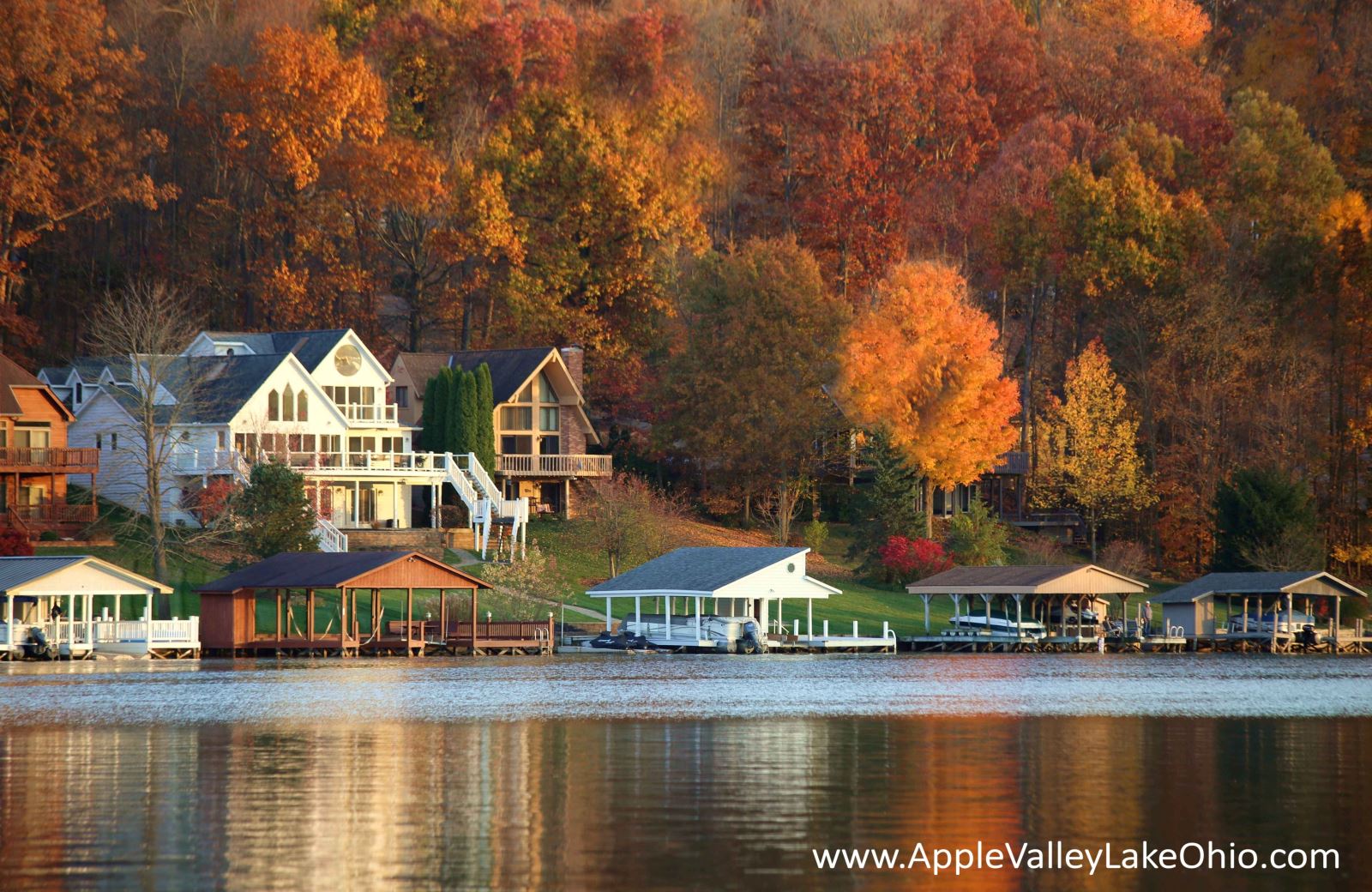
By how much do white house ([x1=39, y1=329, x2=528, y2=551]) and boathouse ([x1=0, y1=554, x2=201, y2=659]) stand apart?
13030 millimetres

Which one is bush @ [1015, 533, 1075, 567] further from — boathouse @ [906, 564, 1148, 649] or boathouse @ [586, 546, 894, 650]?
boathouse @ [586, 546, 894, 650]

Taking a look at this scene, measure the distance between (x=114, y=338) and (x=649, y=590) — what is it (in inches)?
1184

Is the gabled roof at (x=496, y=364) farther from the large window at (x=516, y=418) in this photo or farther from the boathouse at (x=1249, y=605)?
the boathouse at (x=1249, y=605)

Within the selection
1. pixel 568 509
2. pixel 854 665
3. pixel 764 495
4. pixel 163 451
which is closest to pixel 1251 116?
pixel 764 495

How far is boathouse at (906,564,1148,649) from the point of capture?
82.8 metres

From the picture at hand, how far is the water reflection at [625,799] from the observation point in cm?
2452

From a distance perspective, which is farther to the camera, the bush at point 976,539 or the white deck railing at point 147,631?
the bush at point 976,539

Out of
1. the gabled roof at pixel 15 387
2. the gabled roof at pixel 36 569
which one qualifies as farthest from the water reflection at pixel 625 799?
the gabled roof at pixel 15 387

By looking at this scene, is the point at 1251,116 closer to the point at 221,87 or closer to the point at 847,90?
the point at 847,90

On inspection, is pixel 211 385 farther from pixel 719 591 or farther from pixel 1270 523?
pixel 1270 523

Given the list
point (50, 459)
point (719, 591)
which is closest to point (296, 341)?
point (50, 459)

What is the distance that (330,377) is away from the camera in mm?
94562

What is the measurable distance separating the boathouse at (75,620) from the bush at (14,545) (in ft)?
10.7

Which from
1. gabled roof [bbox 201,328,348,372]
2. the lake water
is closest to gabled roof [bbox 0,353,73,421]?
gabled roof [bbox 201,328,348,372]
